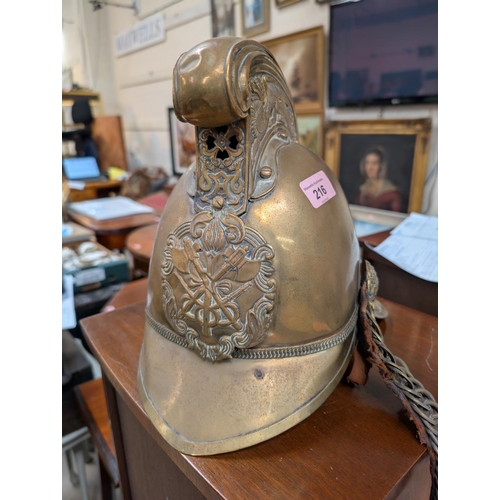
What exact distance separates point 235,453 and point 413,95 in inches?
50.0

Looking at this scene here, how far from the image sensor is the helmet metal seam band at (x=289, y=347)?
554 mm

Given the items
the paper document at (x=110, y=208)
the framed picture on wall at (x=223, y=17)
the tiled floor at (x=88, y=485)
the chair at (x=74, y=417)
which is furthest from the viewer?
the paper document at (x=110, y=208)

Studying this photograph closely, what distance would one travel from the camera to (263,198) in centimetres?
55

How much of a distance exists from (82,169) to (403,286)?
3.12m

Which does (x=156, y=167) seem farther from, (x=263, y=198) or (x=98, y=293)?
(x=263, y=198)

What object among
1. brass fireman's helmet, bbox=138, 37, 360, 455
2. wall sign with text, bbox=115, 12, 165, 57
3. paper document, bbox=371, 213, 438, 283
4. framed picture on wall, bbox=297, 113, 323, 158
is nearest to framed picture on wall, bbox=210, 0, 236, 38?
wall sign with text, bbox=115, 12, 165, 57

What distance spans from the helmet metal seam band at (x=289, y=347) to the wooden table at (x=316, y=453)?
0.34 ft

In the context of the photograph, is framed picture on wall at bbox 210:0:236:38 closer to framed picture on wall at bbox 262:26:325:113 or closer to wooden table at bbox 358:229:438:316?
framed picture on wall at bbox 262:26:325:113

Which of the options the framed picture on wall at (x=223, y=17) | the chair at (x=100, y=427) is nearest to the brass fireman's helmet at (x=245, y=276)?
the chair at (x=100, y=427)

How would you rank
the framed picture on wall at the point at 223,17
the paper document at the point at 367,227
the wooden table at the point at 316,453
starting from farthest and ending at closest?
the framed picture on wall at the point at 223,17, the paper document at the point at 367,227, the wooden table at the point at 316,453

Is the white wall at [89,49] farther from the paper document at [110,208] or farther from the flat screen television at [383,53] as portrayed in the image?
the flat screen television at [383,53]

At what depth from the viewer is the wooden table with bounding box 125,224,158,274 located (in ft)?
5.81

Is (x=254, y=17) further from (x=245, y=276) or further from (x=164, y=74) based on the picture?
(x=245, y=276)

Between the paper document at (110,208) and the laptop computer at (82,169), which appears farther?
the laptop computer at (82,169)
